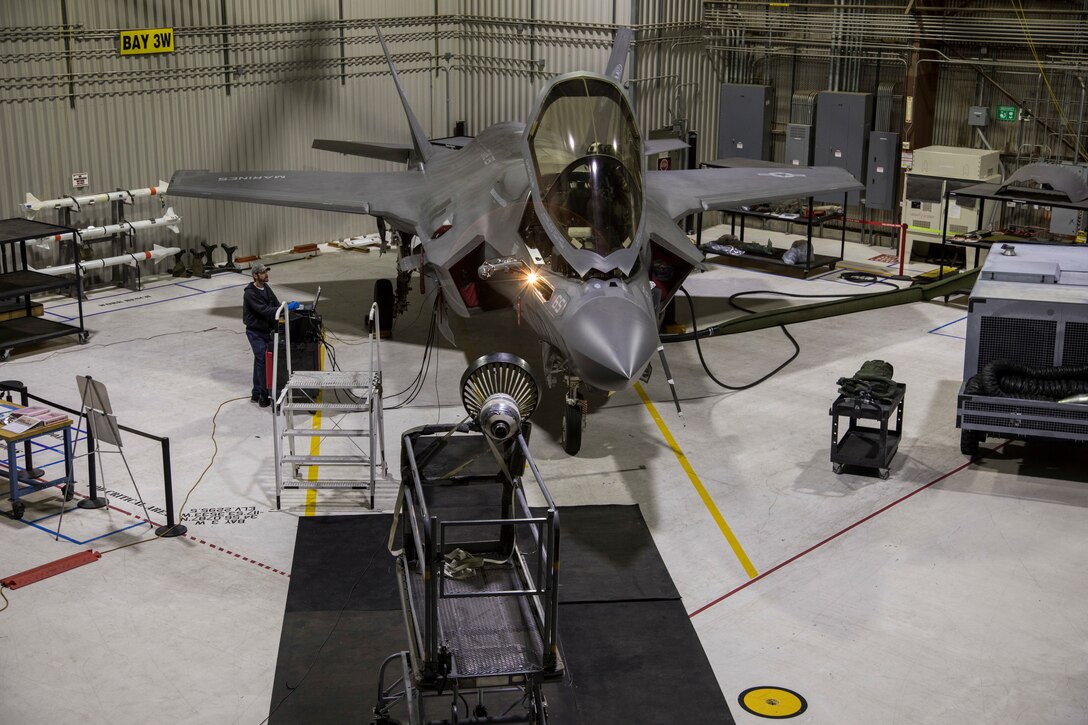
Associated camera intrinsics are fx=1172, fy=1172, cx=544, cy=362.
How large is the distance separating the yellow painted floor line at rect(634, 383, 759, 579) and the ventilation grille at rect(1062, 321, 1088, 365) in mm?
4231

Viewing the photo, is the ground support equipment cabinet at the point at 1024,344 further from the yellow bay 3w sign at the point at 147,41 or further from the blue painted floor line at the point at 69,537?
the yellow bay 3w sign at the point at 147,41

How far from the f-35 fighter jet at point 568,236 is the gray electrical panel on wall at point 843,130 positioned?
8.17 m

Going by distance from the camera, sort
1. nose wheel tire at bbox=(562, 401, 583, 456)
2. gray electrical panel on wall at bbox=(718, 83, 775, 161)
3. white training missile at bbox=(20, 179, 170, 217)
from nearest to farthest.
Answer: nose wheel tire at bbox=(562, 401, 583, 456), white training missile at bbox=(20, 179, 170, 217), gray electrical panel on wall at bbox=(718, 83, 775, 161)

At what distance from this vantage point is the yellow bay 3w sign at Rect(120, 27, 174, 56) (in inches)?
788

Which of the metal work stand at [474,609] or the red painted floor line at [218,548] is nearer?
the metal work stand at [474,609]

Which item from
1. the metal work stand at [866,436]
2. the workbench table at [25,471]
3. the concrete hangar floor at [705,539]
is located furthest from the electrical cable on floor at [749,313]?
the workbench table at [25,471]

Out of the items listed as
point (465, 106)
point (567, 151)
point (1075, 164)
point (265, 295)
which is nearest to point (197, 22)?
point (465, 106)

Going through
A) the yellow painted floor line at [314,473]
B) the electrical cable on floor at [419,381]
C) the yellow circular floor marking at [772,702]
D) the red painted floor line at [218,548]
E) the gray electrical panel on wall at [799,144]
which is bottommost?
the yellow circular floor marking at [772,702]

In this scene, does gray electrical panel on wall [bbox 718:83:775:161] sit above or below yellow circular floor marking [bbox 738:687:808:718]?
above

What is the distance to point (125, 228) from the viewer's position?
65.4 feet

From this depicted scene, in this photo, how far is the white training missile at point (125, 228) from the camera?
1900 cm

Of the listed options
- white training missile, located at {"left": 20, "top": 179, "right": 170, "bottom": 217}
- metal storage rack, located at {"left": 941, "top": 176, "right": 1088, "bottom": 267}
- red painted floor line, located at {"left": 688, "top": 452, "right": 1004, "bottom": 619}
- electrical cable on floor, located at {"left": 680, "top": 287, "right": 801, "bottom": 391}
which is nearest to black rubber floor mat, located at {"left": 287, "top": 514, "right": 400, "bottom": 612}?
red painted floor line, located at {"left": 688, "top": 452, "right": 1004, "bottom": 619}

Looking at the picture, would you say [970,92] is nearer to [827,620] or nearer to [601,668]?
[827,620]

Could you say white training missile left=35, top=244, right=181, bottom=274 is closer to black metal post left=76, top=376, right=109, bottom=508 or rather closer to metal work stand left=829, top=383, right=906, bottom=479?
black metal post left=76, top=376, right=109, bottom=508
